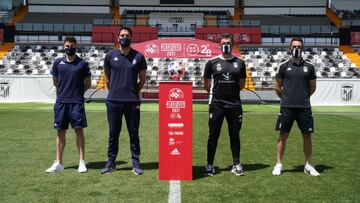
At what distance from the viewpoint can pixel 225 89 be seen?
6.92m

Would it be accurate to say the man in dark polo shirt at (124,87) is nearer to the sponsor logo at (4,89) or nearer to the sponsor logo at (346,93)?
the sponsor logo at (4,89)

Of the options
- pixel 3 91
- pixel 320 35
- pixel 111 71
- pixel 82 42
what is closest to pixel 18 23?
pixel 82 42

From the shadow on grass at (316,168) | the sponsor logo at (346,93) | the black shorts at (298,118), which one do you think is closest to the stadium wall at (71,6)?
the sponsor logo at (346,93)

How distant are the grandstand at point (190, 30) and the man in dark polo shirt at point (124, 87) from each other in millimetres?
22502

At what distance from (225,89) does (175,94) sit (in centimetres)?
80

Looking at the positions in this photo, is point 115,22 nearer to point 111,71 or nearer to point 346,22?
point 346,22

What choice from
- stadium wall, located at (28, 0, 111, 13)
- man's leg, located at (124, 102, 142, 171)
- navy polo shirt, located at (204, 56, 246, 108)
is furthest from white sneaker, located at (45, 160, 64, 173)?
stadium wall, located at (28, 0, 111, 13)

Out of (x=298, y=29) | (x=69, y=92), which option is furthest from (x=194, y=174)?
(x=298, y=29)

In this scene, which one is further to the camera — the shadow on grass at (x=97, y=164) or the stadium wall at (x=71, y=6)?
the stadium wall at (x=71, y=6)

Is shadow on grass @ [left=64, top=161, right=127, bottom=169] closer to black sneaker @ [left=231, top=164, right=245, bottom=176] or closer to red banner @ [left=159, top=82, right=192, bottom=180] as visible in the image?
red banner @ [left=159, top=82, right=192, bottom=180]

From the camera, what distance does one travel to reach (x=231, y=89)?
6.92 metres

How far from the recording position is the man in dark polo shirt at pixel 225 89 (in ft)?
22.6

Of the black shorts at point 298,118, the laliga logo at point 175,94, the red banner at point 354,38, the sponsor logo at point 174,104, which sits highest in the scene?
the red banner at point 354,38

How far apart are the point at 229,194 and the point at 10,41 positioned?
4087cm
